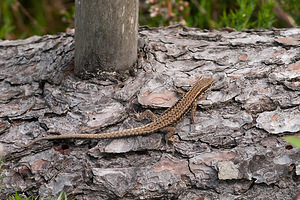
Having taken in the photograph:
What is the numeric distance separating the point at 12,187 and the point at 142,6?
173 inches

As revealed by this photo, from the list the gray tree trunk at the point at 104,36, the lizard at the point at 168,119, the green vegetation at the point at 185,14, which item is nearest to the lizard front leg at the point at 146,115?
the lizard at the point at 168,119

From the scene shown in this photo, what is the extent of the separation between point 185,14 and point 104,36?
2.84m

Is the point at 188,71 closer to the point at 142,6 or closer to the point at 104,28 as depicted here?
the point at 104,28

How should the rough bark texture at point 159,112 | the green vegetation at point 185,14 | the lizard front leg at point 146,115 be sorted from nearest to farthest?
the rough bark texture at point 159,112 < the lizard front leg at point 146,115 < the green vegetation at point 185,14

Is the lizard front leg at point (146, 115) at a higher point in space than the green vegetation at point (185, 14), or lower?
lower

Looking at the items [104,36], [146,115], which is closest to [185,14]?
[104,36]

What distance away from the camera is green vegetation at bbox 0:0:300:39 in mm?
5395

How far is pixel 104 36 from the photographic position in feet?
12.1

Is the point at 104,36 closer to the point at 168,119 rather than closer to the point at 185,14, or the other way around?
the point at 168,119

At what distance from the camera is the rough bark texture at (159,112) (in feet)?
10.6

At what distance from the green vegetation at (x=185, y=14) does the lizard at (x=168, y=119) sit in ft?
5.81

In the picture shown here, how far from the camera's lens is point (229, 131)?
3.50 meters

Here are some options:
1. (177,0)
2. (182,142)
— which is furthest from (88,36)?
(177,0)

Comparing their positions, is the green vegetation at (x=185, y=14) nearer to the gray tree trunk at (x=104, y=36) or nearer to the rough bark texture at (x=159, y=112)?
the rough bark texture at (x=159, y=112)
